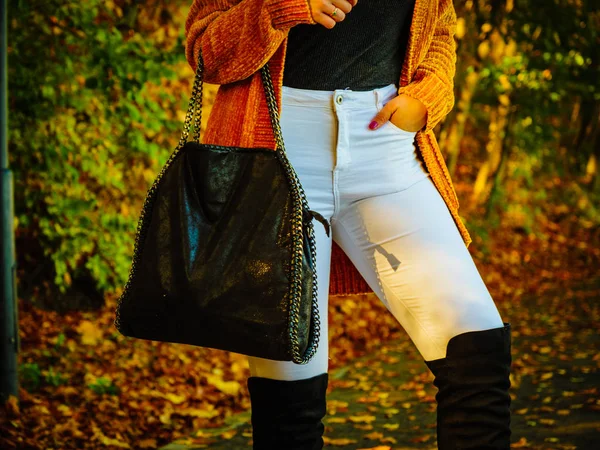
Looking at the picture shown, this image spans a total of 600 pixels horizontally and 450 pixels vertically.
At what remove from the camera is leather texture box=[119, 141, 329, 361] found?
6.58ft

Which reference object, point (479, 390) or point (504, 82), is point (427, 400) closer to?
point (479, 390)

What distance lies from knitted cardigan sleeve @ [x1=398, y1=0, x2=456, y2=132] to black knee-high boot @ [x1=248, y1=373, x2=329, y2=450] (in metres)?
0.82

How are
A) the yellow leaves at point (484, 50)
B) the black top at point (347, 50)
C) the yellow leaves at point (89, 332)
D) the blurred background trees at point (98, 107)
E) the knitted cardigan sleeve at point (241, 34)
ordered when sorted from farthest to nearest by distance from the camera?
1. the yellow leaves at point (484, 50)
2. the yellow leaves at point (89, 332)
3. the blurred background trees at point (98, 107)
4. the black top at point (347, 50)
5. the knitted cardigan sleeve at point (241, 34)

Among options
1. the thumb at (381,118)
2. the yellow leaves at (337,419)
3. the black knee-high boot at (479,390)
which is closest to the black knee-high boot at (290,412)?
the black knee-high boot at (479,390)

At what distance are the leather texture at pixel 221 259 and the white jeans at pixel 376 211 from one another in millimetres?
129

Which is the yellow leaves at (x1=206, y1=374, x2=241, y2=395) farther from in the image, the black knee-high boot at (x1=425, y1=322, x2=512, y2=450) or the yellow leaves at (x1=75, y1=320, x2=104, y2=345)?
the black knee-high boot at (x1=425, y1=322, x2=512, y2=450)

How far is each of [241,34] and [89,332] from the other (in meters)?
4.43


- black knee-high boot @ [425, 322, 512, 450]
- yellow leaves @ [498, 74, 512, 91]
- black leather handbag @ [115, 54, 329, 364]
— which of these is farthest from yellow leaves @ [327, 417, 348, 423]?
yellow leaves @ [498, 74, 512, 91]

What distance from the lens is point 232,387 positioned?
5277mm

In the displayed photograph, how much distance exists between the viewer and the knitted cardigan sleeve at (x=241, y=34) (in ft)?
6.91

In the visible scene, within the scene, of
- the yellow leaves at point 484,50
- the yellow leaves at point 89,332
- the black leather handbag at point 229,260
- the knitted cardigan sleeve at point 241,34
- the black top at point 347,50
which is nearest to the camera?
the black leather handbag at point 229,260

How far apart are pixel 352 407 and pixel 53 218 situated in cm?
257

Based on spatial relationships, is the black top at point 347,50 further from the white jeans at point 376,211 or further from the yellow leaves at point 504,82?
the yellow leaves at point 504,82

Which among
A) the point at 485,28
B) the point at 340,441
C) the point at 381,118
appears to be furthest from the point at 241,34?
the point at 485,28
